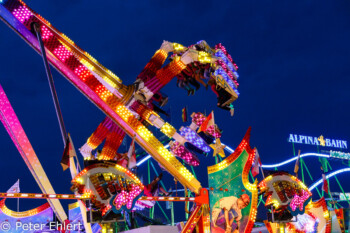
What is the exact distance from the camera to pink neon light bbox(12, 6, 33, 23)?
11414 mm

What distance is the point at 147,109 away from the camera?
12.6m

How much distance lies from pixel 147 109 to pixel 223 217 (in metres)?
Answer: 3.67

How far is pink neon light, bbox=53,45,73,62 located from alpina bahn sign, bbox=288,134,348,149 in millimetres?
40005

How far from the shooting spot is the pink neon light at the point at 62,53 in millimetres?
11648

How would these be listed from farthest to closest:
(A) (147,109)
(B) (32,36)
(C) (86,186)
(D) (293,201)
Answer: (D) (293,201) < (A) (147,109) < (B) (32,36) < (C) (86,186)

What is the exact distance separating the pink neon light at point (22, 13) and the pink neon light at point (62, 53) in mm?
1086

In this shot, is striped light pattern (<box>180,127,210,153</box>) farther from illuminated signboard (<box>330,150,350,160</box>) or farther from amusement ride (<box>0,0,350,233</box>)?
illuminated signboard (<box>330,150,350,160</box>)

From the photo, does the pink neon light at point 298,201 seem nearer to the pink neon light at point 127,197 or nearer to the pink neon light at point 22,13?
the pink neon light at point 127,197

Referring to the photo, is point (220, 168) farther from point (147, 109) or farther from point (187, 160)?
point (147, 109)

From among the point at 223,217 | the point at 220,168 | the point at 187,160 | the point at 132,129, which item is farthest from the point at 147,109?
the point at 223,217

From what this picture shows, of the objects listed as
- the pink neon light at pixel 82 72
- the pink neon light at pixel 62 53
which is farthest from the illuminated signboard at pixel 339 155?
the pink neon light at pixel 62 53

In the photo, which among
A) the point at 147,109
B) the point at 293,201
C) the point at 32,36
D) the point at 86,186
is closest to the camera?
the point at 86,186

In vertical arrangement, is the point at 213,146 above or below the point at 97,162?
above

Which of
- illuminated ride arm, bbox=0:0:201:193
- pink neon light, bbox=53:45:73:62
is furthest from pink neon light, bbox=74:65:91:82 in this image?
pink neon light, bbox=53:45:73:62
